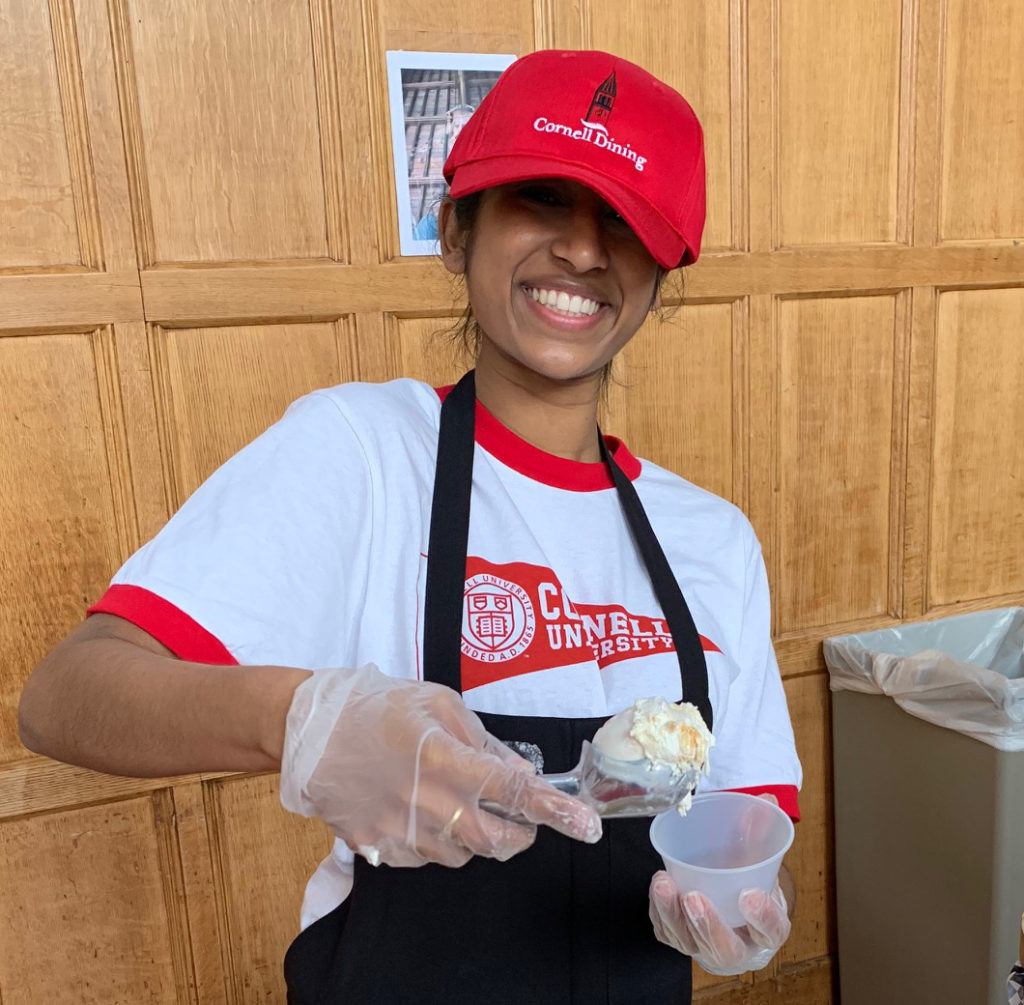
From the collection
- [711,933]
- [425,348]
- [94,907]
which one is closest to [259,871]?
[94,907]

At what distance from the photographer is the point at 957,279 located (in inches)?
83.7

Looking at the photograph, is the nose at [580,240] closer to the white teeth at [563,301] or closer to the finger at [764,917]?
the white teeth at [563,301]

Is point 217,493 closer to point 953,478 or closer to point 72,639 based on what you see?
point 72,639

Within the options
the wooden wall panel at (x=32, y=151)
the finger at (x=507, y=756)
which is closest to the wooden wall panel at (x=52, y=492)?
the wooden wall panel at (x=32, y=151)

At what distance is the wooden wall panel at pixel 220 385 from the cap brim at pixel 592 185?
74 cm

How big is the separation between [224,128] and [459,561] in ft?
3.18

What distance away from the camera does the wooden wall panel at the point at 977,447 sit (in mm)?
2178

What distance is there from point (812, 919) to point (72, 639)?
6.51 ft

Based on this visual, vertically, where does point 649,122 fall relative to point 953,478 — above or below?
above

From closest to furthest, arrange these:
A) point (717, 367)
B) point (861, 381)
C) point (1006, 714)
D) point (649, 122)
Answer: point (649, 122)
point (1006, 714)
point (717, 367)
point (861, 381)

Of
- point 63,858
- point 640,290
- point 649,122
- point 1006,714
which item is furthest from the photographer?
point 1006,714

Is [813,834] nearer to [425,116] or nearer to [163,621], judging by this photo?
[425,116]

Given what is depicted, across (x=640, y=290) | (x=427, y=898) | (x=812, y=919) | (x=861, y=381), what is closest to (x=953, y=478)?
(x=861, y=381)

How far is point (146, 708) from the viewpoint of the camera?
0.69m
